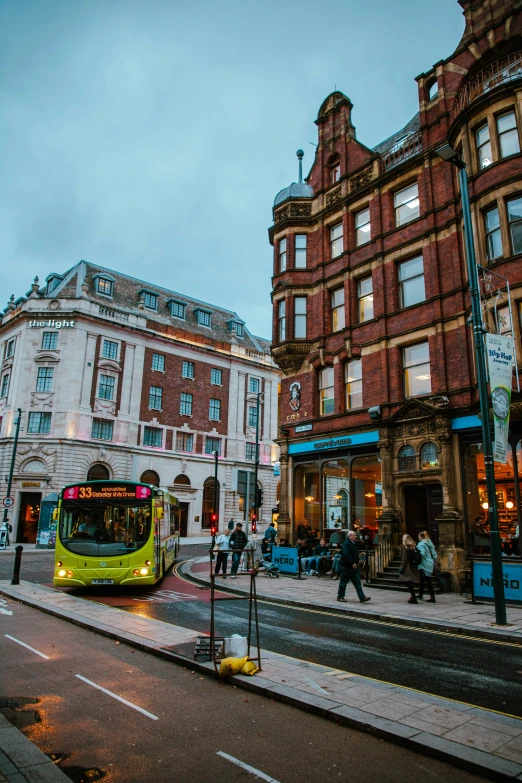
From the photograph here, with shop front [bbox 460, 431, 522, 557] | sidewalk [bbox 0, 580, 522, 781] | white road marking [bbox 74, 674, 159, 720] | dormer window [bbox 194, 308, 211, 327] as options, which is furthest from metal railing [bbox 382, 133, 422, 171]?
dormer window [bbox 194, 308, 211, 327]

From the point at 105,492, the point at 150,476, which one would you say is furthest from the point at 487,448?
the point at 150,476

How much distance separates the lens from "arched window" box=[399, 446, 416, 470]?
61.4 feet

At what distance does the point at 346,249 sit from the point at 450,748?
20927 mm

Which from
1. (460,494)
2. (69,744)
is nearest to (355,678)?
(69,744)

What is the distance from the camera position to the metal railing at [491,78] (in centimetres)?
1714

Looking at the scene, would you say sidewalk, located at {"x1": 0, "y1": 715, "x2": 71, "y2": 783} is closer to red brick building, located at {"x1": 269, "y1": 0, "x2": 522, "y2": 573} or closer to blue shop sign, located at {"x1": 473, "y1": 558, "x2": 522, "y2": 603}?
blue shop sign, located at {"x1": 473, "y1": 558, "x2": 522, "y2": 603}

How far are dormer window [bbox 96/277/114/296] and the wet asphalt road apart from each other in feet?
125

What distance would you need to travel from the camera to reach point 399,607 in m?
12.8

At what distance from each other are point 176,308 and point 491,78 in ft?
124

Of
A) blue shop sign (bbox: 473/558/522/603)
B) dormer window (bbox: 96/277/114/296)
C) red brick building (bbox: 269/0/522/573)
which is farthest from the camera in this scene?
dormer window (bbox: 96/277/114/296)

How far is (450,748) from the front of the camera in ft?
14.7

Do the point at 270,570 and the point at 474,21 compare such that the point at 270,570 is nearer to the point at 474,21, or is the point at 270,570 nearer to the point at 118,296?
the point at 474,21

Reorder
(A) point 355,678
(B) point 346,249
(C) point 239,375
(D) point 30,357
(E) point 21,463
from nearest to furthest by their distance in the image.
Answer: (A) point 355,678 → (B) point 346,249 → (E) point 21,463 → (D) point 30,357 → (C) point 239,375

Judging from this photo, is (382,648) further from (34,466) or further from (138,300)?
(138,300)
